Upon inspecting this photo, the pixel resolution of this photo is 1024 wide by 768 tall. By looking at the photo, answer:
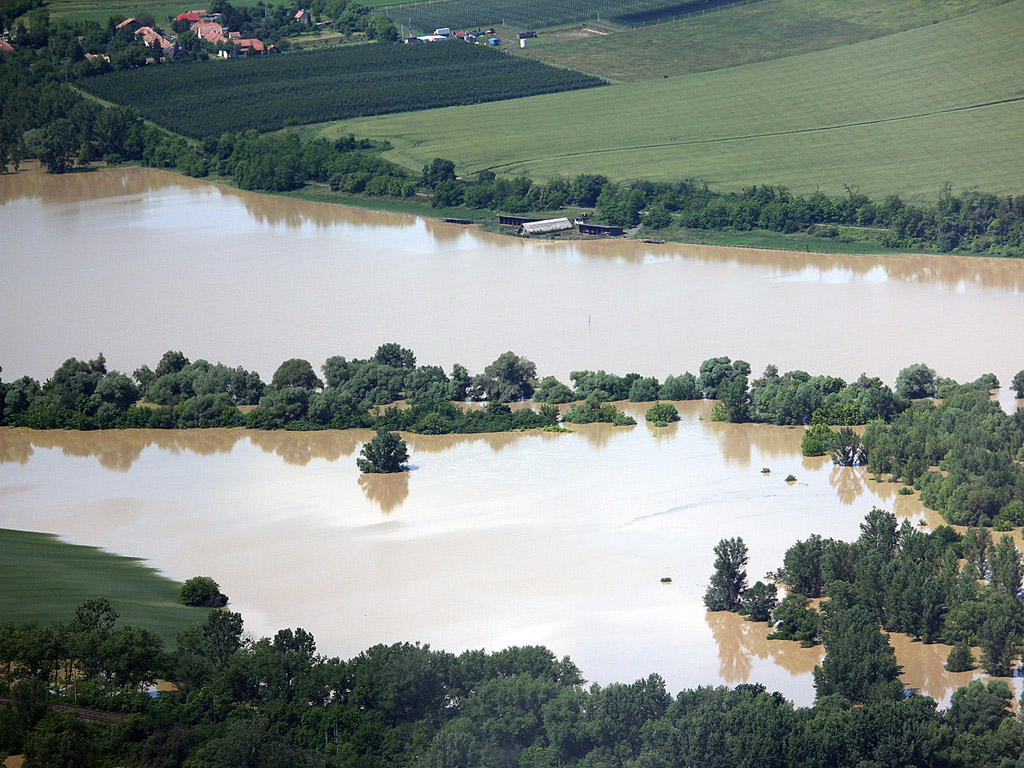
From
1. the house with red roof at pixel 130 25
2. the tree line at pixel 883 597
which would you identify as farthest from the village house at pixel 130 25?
the tree line at pixel 883 597

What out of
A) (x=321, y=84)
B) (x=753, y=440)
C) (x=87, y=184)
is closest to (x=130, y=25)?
(x=321, y=84)

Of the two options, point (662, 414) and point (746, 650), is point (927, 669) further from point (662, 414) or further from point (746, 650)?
point (662, 414)

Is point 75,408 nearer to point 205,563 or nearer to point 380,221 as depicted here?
point 205,563

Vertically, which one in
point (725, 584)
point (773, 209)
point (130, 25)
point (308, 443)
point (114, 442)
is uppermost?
point (130, 25)

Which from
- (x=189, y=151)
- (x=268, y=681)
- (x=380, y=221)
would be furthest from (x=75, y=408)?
(x=189, y=151)

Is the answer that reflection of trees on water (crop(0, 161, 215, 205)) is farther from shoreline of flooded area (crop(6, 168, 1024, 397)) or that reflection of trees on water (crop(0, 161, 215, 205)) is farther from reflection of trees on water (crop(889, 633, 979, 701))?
reflection of trees on water (crop(889, 633, 979, 701))
